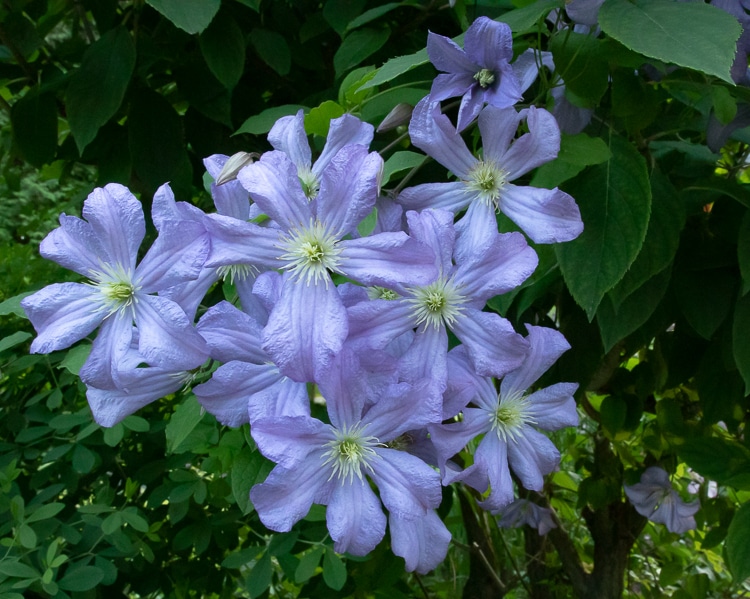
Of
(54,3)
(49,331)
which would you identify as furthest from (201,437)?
(54,3)

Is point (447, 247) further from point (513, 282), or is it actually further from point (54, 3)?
point (54, 3)

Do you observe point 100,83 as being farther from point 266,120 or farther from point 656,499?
point 656,499

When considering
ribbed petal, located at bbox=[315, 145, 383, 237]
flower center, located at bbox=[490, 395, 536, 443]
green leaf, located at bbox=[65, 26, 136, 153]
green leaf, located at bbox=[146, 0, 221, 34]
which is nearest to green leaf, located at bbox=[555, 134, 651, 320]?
flower center, located at bbox=[490, 395, 536, 443]

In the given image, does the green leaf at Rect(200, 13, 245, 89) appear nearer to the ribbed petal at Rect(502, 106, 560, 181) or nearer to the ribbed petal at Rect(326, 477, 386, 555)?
the ribbed petal at Rect(502, 106, 560, 181)

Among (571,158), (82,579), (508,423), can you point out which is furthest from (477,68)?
(82,579)

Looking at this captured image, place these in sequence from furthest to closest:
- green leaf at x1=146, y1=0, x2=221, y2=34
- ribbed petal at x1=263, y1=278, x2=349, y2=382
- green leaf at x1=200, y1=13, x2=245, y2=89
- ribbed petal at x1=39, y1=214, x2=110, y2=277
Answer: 1. green leaf at x1=200, y1=13, x2=245, y2=89
2. green leaf at x1=146, y1=0, x2=221, y2=34
3. ribbed petal at x1=39, y1=214, x2=110, y2=277
4. ribbed petal at x1=263, y1=278, x2=349, y2=382

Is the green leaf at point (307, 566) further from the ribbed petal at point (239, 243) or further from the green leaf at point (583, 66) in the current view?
the green leaf at point (583, 66)

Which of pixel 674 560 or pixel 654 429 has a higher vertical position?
pixel 654 429
